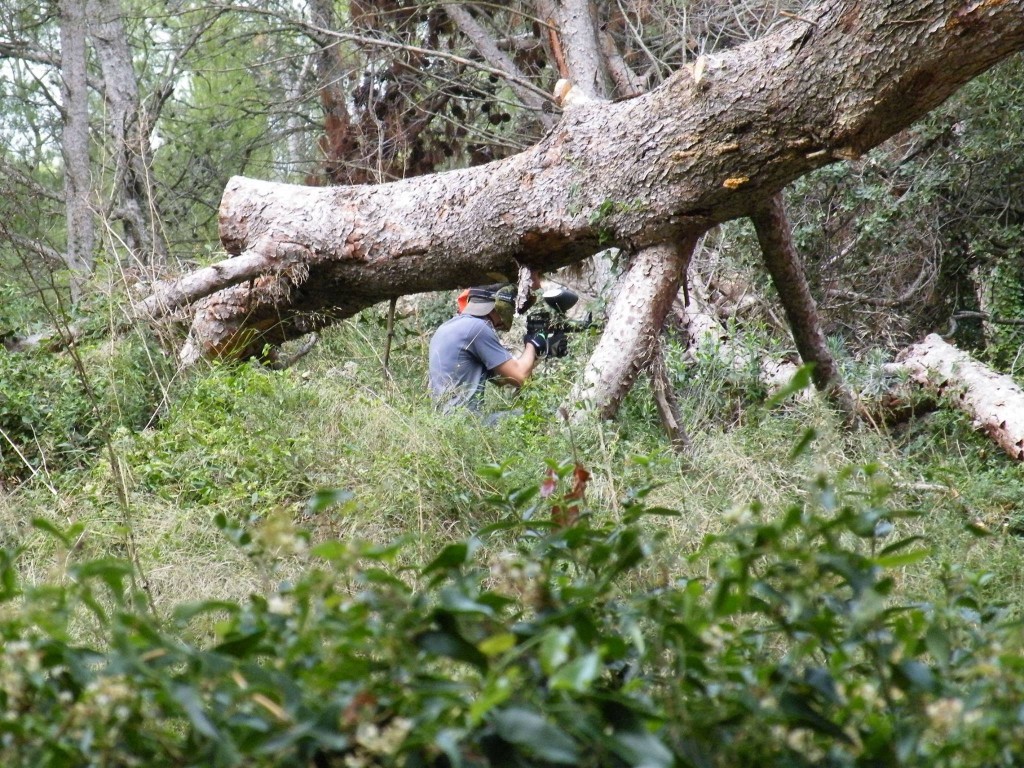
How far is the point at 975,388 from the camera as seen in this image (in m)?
5.21

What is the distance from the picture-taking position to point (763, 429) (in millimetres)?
4754

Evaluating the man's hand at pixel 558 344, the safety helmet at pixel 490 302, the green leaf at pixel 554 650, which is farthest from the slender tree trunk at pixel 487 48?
the green leaf at pixel 554 650

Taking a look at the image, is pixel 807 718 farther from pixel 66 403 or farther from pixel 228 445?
pixel 66 403

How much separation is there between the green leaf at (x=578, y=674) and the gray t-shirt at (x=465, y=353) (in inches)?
192

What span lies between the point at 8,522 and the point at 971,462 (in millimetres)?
4232

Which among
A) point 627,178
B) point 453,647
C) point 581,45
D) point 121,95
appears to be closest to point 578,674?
point 453,647

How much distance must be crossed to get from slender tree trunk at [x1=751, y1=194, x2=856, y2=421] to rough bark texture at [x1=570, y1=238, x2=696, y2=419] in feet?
1.60

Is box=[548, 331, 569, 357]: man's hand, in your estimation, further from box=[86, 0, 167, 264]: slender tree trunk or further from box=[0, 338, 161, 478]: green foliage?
box=[86, 0, 167, 264]: slender tree trunk

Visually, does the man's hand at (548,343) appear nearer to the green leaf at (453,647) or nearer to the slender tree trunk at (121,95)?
the slender tree trunk at (121,95)

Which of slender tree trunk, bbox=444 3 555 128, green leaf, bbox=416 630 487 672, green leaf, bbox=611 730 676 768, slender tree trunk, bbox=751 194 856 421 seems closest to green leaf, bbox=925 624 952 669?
green leaf, bbox=611 730 676 768

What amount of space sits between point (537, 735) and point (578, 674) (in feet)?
0.23

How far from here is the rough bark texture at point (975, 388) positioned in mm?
4934

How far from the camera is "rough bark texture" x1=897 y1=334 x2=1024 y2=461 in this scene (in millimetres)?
4934

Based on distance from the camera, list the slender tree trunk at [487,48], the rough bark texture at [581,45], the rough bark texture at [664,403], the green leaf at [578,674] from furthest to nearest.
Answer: the slender tree trunk at [487,48] → the rough bark texture at [581,45] → the rough bark texture at [664,403] → the green leaf at [578,674]
